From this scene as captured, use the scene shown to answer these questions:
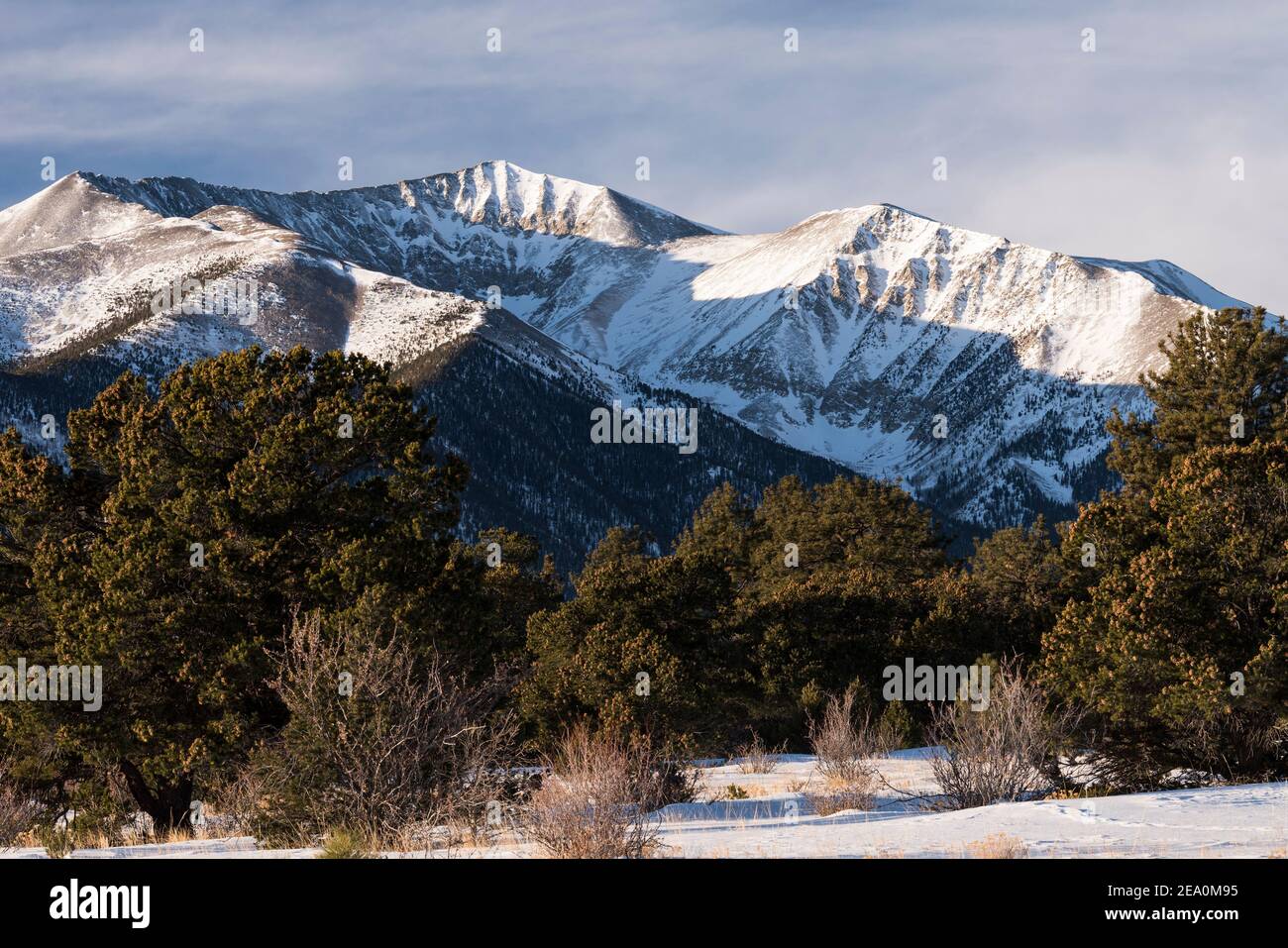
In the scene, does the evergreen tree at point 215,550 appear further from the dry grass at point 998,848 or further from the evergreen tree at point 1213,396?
the evergreen tree at point 1213,396

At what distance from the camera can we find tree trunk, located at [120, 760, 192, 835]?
86.2 ft

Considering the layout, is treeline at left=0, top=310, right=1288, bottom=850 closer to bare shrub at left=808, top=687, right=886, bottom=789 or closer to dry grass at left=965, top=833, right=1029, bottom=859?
bare shrub at left=808, top=687, right=886, bottom=789

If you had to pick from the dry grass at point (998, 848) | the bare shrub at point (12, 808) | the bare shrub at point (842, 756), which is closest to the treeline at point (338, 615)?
the bare shrub at point (12, 808)

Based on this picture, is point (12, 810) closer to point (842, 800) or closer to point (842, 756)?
point (842, 800)

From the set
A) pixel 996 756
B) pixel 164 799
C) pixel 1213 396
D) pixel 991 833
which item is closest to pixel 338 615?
pixel 164 799

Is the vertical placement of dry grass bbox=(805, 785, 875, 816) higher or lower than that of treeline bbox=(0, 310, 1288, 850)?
lower

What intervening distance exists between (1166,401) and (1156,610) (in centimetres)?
1672

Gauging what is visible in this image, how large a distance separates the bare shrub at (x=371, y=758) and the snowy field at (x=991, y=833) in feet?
2.55

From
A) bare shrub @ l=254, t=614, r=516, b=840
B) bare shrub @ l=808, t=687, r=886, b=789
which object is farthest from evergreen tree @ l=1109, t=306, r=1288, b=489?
bare shrub @ l=254, t=614, r=516, b=840

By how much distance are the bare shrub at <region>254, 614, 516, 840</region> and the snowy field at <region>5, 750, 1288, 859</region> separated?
776 millimetres

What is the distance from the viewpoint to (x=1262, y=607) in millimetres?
23750
